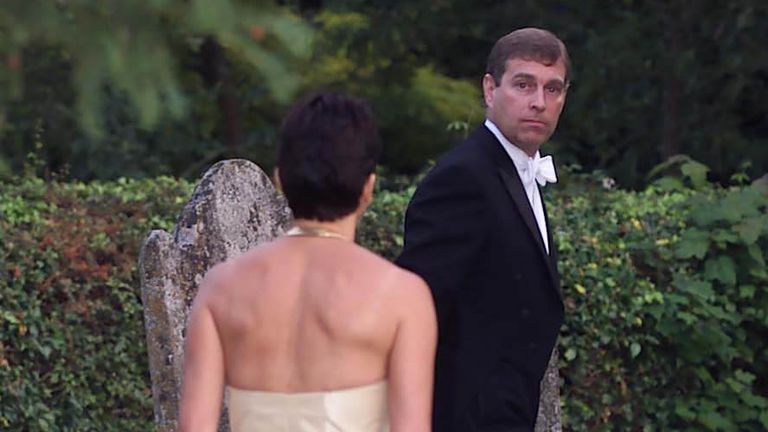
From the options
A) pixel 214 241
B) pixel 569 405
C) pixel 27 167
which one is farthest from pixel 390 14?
pixel 214 241

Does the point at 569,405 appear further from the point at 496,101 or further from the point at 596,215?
the point at 496,101

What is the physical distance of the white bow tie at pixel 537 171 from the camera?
471cm

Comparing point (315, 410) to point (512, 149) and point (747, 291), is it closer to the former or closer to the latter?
point (512, 149)

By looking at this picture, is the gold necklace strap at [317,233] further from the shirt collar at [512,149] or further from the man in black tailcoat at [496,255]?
the shirt collar at [512,149]

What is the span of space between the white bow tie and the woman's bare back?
1.24m

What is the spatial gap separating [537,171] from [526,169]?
66mm

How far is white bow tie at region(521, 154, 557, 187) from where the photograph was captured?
15.5 feet

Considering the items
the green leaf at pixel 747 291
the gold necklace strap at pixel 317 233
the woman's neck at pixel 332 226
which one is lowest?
the green leaf at pixel 747 291

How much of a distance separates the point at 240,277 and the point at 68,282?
327cm

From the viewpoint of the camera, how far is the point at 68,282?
666cm

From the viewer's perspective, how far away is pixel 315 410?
137 inches

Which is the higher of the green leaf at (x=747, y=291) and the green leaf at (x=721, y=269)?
the green leaf at (x=721, y=269)

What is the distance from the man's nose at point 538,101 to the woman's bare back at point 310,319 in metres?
1.22

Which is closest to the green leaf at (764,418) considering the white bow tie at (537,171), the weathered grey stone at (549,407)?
the weathered grey stone at (549,407)
